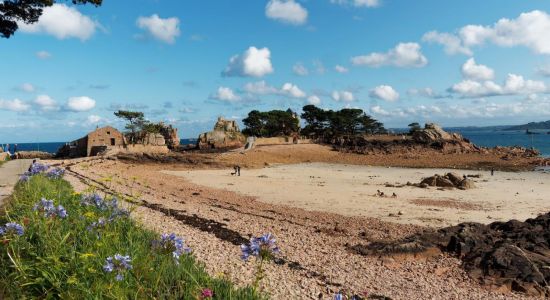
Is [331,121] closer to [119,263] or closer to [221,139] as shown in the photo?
[221,139]

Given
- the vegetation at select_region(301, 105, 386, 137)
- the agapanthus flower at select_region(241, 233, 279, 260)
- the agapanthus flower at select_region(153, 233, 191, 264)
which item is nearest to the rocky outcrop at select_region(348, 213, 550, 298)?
the agapanthus flower at select_region(241, 233, 279, 260)

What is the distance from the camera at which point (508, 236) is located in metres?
10.6

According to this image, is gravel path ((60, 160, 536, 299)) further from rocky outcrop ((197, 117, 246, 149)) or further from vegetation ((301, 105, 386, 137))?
vegetation ((301, 105, 386, 137))

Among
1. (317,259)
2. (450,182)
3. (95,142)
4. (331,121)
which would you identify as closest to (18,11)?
(317,259)

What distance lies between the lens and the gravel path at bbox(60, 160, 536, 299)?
729 cm

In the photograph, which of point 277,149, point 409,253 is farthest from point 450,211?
point 277,149

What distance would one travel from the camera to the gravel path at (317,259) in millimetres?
7291

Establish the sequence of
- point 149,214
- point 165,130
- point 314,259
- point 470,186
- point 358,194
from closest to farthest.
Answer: point 314,259, point 149,214, point 358,194, point 470,186, point 165,130

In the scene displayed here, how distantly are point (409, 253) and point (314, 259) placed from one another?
2066 millimetres

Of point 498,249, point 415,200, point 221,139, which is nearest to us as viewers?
point 498,249

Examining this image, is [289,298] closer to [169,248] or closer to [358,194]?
[169,248]

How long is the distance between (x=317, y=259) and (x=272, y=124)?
75323mm

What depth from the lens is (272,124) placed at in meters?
84.0

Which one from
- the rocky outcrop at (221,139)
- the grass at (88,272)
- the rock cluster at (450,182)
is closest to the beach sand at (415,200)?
the rock cluster at (450,182)
